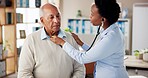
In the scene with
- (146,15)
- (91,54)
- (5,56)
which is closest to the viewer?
(91,54)

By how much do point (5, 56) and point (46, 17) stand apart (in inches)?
143

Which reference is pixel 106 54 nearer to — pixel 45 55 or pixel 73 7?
pixel 45 55

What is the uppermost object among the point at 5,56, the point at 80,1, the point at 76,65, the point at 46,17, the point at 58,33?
the point at 80,1

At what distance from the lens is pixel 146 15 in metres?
6.37

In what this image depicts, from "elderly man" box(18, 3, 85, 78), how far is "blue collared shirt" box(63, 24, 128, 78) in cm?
23

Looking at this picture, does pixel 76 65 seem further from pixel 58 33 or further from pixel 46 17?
pixel 46 17

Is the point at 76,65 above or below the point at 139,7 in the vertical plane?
below

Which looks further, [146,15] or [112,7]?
[146,15]

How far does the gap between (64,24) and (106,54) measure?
19.0ft

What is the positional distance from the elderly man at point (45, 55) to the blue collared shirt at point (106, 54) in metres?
0.23

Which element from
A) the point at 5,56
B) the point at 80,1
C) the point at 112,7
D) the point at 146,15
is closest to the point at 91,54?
the point at 112,7

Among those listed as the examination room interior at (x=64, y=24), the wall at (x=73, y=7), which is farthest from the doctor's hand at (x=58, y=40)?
the wall at (x=73, y=7)

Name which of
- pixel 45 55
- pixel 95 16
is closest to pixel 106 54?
pixel 95 16

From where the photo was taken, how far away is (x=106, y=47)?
1828mm
